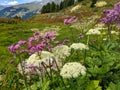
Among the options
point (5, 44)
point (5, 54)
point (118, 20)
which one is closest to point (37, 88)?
point (118, 20)

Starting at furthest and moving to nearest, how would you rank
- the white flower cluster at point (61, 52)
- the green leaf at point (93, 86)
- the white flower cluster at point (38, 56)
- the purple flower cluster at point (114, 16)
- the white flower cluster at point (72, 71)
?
1. the purple flower cluster at point (114, 16)
2. the white flower cluster at point (61, 52)
3. the green leaf at point (93, 86)
4. the white flower cluster at point (38, 56)
5. the white flower cluster at point (72, 71)

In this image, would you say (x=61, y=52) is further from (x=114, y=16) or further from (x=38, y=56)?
(x=114, y=16)

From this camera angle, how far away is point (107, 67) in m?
9.14

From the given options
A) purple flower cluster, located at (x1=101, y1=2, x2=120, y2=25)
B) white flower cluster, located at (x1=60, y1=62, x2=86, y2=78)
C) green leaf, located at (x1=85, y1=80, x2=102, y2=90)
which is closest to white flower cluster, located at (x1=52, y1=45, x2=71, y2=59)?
white flower cluster, located at (x1=60, y1=62, x2=86, y2=78)

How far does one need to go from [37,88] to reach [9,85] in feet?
5.80

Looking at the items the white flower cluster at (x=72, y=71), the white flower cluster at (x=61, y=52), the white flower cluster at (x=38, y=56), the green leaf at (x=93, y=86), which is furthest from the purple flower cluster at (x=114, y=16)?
the white flower cluster at (x=38, y=56)

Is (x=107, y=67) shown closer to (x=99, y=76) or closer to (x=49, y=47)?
(x=99, y=76)

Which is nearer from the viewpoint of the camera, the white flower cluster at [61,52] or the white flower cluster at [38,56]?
the white flower cluster at [38,56]

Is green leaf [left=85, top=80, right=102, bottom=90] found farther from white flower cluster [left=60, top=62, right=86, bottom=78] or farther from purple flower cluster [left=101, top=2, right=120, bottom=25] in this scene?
purple flower cluster [left=101, top=2, right=120, bottom=25]

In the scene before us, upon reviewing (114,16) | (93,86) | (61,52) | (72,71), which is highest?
(114,16)

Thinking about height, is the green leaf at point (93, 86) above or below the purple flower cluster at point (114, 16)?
below

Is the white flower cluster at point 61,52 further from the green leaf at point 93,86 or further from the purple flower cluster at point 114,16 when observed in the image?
the purple flower cluster at point 114,16

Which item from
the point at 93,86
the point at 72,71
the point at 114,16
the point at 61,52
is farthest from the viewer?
the point at 114,16

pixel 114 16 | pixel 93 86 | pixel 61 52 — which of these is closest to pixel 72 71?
pixel 93 86
